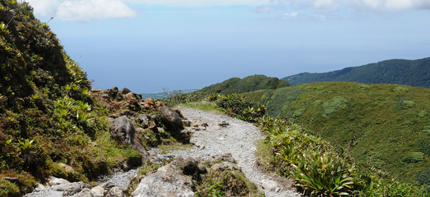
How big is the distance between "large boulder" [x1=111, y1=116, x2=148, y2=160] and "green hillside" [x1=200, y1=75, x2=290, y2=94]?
56.4 metres

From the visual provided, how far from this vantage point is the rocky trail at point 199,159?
6.38 meters

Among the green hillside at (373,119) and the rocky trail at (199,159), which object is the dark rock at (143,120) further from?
the green hillside at (373,119)

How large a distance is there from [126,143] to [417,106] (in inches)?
1012

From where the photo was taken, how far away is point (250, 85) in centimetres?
7012

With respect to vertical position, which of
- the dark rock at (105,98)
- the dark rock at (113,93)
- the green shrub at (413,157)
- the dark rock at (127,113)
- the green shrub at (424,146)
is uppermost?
the dark rock at (113,93)

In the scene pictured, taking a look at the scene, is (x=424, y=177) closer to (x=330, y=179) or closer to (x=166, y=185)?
(x=330, y=179)

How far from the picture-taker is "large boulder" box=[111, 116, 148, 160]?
10.1 metres

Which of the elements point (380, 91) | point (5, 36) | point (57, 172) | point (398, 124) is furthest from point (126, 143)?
point (380, 91)

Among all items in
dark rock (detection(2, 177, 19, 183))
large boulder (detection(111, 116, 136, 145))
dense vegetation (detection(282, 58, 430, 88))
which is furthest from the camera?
dense vegetation (detection(282, 58, 430, 88))

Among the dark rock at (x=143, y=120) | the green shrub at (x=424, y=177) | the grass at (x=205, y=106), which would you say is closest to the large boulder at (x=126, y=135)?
the dark rock at (x=143, y=120)

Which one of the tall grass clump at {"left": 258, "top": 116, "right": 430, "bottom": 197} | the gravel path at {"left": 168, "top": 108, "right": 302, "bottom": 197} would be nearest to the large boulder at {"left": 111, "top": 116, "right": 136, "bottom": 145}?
the gravel path at {"left": 168, "top": 108, "right": 302, "bottom": 197}

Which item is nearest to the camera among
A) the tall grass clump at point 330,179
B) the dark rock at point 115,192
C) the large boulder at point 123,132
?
the dark rock at point 115,192

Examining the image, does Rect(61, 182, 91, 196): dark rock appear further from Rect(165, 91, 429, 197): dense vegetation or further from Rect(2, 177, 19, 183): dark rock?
Rect(165, 91, 429, 197): dense vegetation

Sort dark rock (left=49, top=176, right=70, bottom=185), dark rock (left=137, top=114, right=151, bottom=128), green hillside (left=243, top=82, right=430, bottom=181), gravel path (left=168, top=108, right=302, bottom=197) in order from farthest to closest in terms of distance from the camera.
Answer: green hillside (left=243, top=82, right=430, bottom=181) < dark rock (left=137, top=114, right=151, bottom=128) < gravel path (left=168, top=108, right=302, bottom=197) < dark rock (left=49, top=176, right=70, bottom=185)
